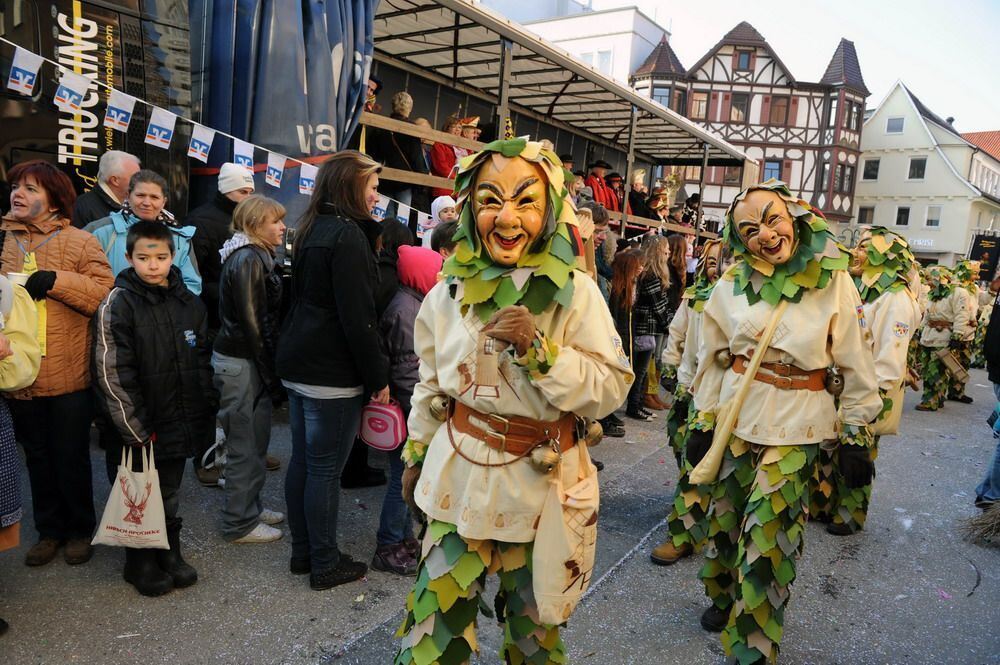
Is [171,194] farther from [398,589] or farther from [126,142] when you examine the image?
[398,589]

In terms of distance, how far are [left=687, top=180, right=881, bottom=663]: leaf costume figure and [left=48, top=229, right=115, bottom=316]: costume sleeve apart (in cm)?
304

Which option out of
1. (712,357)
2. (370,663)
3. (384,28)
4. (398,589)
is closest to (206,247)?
(398,589)

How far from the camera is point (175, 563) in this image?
333 cm

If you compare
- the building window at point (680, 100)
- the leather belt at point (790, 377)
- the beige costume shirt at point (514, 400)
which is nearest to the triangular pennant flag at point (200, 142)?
the beige costume shirt at point (514, 400)

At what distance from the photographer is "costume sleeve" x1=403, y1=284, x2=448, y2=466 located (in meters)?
2.35

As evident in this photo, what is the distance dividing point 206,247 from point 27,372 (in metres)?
1.78

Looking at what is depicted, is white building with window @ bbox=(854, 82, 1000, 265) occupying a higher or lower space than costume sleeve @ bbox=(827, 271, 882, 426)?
higher

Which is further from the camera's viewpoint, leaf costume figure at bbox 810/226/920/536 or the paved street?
leaf costume figure at bbox 810/226/920/536

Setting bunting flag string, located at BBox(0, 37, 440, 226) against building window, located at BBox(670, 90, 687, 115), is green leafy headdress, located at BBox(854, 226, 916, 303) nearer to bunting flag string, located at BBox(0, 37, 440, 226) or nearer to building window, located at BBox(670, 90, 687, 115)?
bunting flag string, located at BBox(0, 37, 440, 226)

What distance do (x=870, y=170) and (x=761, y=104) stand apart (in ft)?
37.4

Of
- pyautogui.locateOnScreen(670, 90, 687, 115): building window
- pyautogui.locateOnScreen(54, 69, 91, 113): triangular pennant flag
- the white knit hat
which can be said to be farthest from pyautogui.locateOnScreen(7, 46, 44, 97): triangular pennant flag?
pyautogui.locateOnScreen(670, 90, 687, 115): building window

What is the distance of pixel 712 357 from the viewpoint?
3400mm

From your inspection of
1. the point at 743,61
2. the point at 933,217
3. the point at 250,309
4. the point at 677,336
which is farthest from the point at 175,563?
the point at 933,217

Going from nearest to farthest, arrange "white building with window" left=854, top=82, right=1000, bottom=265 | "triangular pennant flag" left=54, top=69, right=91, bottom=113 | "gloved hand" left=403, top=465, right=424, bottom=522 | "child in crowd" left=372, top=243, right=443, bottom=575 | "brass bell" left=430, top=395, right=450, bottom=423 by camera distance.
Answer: "brass bell" left=430, top=395, right=450, bottom=423, "gloved hand" left=403, top=465, right=424, bottom=522, "child in crowd" left=372, top=243, right=443, bottom=575, "triangular pennant flag" left=54, top=69, right=91, bottom=113, "white building with window" left=854, top=82, right=1000, bottom=265
